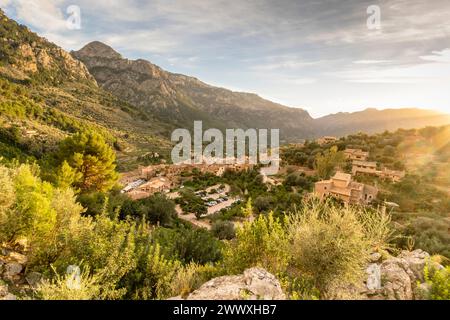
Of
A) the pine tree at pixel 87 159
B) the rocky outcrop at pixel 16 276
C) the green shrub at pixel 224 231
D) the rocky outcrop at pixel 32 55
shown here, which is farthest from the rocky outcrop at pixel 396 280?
the rocky outcrop at pixel 32 55

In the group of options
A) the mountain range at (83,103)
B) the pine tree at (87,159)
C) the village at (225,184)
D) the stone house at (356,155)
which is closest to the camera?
the pine tree at (87,159)

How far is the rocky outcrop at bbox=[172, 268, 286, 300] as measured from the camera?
3.91m

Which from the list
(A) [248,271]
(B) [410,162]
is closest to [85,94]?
(B) [410,162]

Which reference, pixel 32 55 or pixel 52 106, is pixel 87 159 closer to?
pixel 52 106

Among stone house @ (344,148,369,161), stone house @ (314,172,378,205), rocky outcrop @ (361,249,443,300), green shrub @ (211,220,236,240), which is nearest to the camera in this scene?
rocky outcrop @ (361,249,443,300)

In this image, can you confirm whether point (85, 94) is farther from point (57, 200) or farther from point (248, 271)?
point (248, 271)

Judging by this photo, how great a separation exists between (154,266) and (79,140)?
15594mm

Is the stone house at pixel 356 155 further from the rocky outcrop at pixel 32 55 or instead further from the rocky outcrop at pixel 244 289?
the rocky outcrop at pixel 32 55

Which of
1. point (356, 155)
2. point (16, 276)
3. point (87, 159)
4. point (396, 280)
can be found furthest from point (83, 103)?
point (396, 280)

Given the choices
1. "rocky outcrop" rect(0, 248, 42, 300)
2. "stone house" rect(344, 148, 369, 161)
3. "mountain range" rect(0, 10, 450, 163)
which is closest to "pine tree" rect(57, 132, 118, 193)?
"rocky outcrop" rect(0, 248, 42, 300)

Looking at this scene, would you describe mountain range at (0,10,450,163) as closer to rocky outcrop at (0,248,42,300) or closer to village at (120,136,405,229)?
village at (120,136,405,229)

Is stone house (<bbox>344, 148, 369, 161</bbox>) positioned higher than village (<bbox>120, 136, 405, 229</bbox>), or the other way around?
stone house (<bbox>344, 148, 369, 161</bbox>)

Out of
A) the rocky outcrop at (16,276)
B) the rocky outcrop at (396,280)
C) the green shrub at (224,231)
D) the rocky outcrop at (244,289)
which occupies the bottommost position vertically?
the green shrub at (224,231)

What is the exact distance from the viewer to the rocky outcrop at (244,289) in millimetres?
3912
